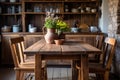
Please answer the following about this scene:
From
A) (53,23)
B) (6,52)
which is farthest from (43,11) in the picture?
(53,23)

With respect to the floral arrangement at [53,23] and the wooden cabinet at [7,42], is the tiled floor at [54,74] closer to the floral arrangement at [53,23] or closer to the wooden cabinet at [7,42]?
the wooden cabinet at [7,42]

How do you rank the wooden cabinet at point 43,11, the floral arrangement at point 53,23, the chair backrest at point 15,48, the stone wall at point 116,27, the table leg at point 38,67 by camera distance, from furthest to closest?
the wooden cabinet at point 43,11
the stone wall at point 116,27
the floral arrangement at point 53,23
the chair backrest at point 15,48
the table leg at point 38,67

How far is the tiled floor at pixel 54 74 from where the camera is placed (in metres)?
4.68

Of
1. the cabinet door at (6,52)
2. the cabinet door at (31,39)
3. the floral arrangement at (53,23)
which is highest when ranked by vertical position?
the floral arrangement at (53,23)

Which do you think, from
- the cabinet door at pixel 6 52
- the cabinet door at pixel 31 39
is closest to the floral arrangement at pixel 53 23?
the cabinet door at pixel 31 39

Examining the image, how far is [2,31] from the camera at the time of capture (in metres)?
5.78

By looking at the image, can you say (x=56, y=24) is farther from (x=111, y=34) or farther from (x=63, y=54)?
(x=111, y=34)

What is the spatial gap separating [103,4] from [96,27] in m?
0.67

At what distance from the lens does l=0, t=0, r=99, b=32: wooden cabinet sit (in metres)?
5.92

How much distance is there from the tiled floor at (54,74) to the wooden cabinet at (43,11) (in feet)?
4.14

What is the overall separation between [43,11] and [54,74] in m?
1.98

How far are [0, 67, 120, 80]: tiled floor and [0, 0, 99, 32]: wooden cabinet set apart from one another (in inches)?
49.7

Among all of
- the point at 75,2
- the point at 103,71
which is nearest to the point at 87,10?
the point at 75,2

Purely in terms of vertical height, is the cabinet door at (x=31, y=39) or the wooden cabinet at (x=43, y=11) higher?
the wooden cabinet at (x=43, y=11)
